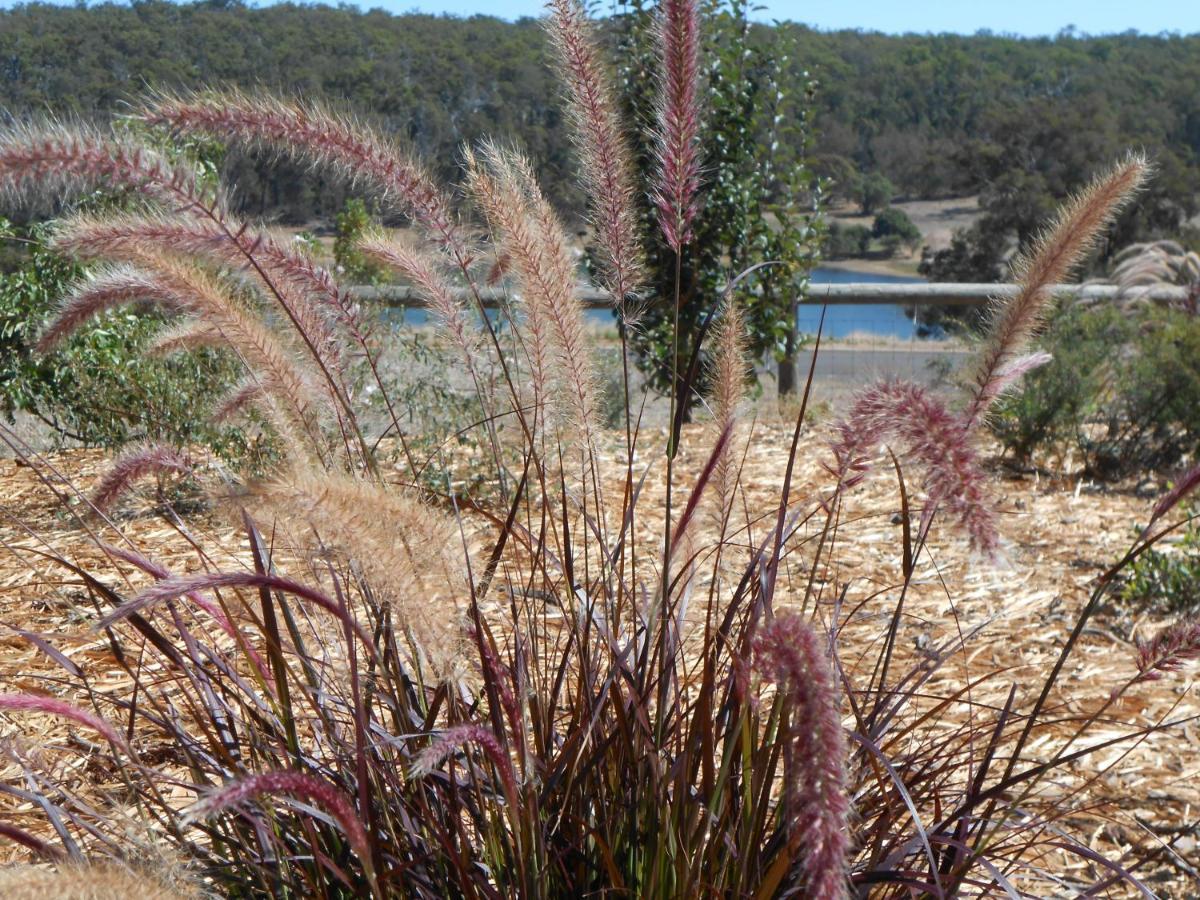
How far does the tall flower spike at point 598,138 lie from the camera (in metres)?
2.04

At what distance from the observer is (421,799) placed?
184 centimetres

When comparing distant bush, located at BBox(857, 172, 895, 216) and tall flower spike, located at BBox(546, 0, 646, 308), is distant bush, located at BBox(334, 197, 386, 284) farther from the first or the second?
distant bush, located at BBox(857, 172, 895, 216)

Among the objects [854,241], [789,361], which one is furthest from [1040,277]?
[854,241]

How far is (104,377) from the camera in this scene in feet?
17.9

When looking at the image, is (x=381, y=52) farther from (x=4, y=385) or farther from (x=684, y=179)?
(x=684, y=179)

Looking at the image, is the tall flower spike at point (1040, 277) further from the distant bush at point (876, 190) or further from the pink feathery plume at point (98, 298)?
the distant bush at point (876, 190)

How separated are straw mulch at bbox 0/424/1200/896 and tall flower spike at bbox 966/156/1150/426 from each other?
51 centimetres

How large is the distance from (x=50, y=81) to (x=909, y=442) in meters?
10.7

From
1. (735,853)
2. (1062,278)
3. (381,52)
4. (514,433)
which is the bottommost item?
(735,853)

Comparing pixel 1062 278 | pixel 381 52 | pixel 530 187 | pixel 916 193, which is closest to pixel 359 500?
pixel 530 187

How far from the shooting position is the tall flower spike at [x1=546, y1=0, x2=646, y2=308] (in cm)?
204

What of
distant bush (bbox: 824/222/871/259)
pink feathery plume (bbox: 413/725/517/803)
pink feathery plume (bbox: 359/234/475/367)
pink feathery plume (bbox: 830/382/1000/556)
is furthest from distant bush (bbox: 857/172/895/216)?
pink feathery plume (bbox: 413/725/517/803)

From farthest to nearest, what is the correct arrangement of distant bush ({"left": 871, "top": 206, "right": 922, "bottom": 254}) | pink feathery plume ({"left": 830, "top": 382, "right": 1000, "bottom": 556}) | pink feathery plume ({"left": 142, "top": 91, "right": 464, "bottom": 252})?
1. distant bush ({"left": 871, "top": 206, "right": 922, "bottom": 254})
2. pink feathery plume ({"left": 142, "top": 91, "right": 464, "bottom": 252})
3. pink feathery plume ({"left": 830, "top": 382, "right": 1000, "bottom": 556})

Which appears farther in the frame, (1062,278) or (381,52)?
(381,52)
